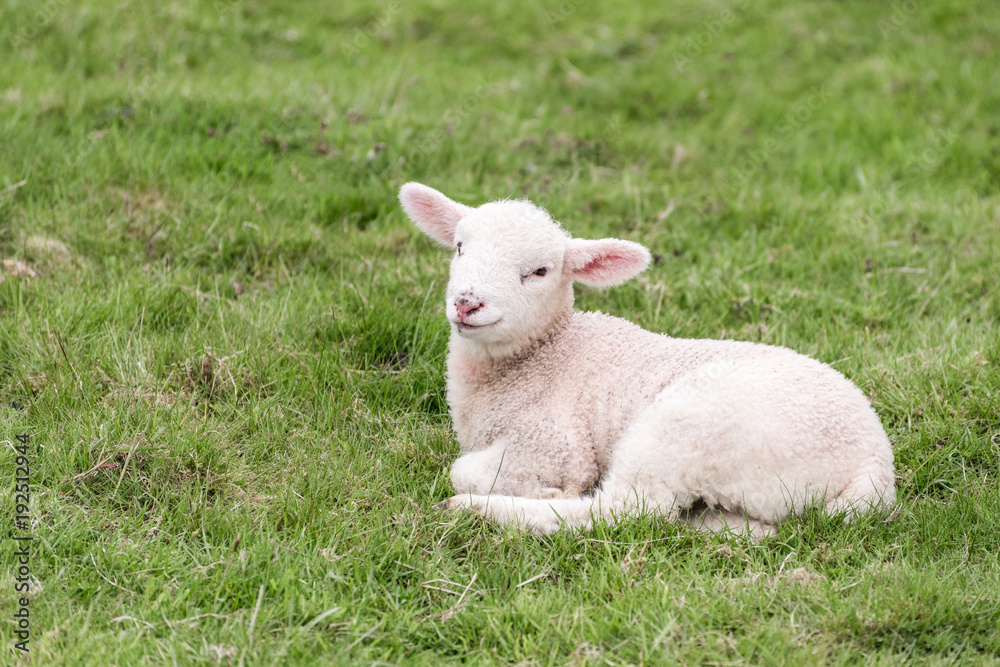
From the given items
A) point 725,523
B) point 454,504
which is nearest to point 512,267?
point 454,504

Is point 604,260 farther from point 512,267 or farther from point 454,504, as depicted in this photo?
point 454,504

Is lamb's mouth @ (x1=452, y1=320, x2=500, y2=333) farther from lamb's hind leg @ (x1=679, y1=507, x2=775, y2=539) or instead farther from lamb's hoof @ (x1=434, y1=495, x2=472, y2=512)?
lamb's hind leg @ (x1=679, y1=507, x2=775, y2=539)

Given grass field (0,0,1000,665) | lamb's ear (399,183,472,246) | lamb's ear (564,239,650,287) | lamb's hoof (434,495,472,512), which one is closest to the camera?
grass field (0,0,1000,665)

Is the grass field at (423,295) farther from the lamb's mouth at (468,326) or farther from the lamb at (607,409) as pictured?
the lamb's mouth at (468,326)

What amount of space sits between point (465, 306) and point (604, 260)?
2.59 feet

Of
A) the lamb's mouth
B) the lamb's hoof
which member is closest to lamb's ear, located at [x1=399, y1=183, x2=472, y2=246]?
the lamb's mouth

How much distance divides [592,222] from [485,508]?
3021mm

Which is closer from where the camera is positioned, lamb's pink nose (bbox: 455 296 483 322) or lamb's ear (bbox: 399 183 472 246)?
lamb's pink nose (bbox: 455 296 483 322)

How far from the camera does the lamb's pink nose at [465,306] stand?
3650mm

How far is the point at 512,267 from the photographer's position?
3.84 meters

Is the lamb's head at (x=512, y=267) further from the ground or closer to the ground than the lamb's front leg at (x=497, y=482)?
further from the ground

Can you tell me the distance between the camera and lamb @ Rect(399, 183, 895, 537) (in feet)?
11.3

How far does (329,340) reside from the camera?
4.70 m

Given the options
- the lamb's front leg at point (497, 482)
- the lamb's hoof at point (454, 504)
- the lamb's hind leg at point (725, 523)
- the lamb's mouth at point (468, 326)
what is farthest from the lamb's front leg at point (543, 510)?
the lamb's mouth at point (468, 326)
